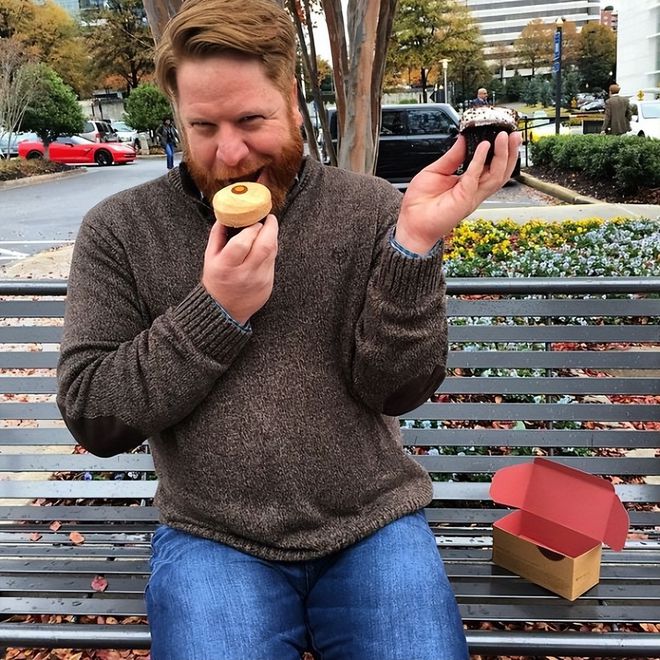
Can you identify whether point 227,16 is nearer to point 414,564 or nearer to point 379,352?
point 379,352

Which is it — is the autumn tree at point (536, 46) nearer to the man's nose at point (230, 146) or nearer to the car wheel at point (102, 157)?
the car wheel at point (102, 157)

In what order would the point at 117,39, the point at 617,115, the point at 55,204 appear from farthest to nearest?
the point at 117,39 → the point at 55,204 → the point at 617,115

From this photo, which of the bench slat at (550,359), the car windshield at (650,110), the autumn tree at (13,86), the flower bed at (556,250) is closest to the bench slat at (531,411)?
the bench slat at (550,359)

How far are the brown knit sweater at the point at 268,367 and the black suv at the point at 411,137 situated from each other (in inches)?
519

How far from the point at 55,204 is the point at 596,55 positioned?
57419mm

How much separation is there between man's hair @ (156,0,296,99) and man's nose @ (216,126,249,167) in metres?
0.15

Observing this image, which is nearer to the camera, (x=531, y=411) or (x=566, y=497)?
(x=566, y=497)

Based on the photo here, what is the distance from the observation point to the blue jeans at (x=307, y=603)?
1494mm

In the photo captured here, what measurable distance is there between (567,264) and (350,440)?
10.3 feet

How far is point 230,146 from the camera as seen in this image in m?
1.58

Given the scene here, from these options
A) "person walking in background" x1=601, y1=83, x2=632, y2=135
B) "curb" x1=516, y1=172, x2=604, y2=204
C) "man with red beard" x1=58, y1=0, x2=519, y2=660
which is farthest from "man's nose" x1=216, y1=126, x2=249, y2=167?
"person walking in background" x1=601, y1=83, x2=632, y2=135

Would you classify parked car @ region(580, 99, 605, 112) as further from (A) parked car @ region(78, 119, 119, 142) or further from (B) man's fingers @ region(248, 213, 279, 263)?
(B) man's fingers @ region(248, 213, 279, 263)

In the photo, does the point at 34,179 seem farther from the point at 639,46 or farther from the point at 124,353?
the point at 639,46

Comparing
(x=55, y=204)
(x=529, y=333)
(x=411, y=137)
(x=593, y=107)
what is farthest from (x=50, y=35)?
(x=529, y=333)
